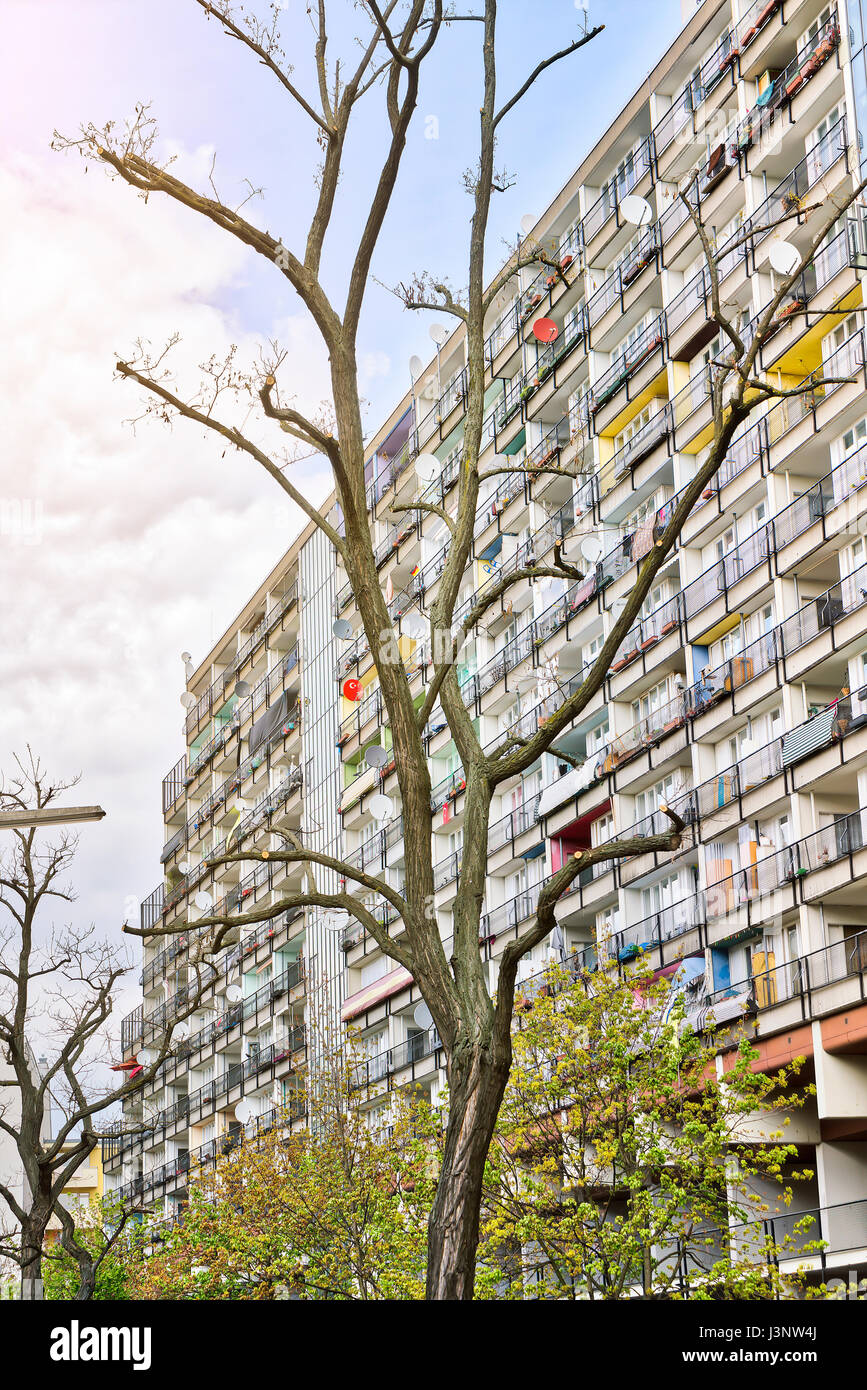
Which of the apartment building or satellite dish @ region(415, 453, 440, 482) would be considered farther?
satellite dish @ region(415, 453, 440, 482)

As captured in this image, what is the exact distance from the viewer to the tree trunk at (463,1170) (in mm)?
10953

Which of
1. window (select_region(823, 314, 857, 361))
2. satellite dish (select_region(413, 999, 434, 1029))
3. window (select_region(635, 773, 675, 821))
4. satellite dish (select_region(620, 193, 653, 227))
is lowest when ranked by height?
satellite dish (select_region(413, 999, 434, 1029))

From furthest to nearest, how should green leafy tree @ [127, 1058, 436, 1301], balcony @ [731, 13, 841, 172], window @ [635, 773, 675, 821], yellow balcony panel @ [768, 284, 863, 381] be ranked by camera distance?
window @ [635, 773, 675, 821], balcony @ [731, 13, 841, 172], yellow balcony panel @ [768, 284, 863, 381], green leafy tree @ [127, 1058, 436, 1301]

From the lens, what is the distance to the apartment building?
33.8 m

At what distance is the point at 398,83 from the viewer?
1395 centimetres

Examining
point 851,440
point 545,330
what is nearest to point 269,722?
point 545,330

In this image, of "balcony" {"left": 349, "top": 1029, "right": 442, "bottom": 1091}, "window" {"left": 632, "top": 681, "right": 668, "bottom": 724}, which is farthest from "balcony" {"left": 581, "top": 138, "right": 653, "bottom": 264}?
"balcony" {"left": 349, "top": 1029, "right": 442, "bottom": 1091}

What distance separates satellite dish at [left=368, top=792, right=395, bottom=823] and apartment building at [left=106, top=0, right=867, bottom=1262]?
59 cm

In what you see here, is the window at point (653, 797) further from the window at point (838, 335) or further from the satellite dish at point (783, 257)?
the satellite dish at point (783, 257)

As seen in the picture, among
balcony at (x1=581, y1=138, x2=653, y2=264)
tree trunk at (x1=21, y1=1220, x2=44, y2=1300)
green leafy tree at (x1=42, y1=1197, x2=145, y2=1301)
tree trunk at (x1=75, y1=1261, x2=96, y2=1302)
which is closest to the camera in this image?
tree trunk at (x1=21, y1=1220, x2=44, y2=1300)

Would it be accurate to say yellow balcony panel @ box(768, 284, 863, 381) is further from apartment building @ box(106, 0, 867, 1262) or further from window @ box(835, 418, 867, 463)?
window @ box(835, 418, 867, 463)

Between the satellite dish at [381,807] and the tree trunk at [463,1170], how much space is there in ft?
135

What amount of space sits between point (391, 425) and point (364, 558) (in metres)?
51.5
